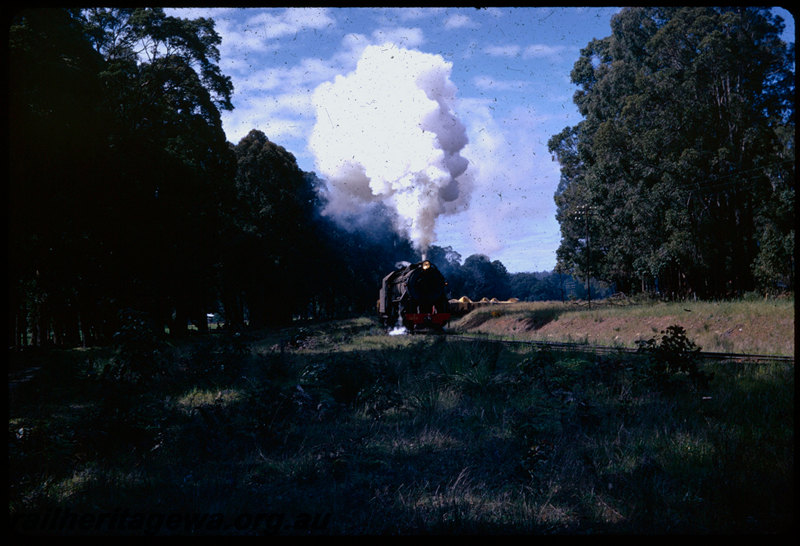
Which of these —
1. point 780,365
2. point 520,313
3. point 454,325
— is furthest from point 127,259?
point 454,325

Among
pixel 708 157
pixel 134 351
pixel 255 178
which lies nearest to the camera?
pixel 134 351

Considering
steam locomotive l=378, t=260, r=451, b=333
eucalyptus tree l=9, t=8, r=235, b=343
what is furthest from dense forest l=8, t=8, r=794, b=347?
steam locomotive l=378, t=260, r=451, b=333

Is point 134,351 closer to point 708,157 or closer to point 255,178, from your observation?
point 708,157

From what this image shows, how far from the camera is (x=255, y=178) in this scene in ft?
123

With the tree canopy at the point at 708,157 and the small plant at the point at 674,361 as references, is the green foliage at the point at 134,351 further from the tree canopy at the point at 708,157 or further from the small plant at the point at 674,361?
the tree canopy at the point at 708,157

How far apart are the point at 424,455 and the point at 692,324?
18.1 meters

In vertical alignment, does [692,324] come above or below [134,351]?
below

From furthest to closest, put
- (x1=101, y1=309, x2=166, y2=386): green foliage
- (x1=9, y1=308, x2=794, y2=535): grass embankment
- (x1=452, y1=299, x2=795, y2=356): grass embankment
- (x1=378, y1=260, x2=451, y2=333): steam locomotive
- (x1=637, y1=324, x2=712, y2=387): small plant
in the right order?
(x1=378, y1=260, x2=451, y2=333): steam locomotive, (x1=452, y1=299, x2=795, y2=356): grass embankment, (x1=637, y1=324, x2=712, y2=387): small plant, (x1=101, y1=309, x2=166, y2=386): green foliage, (x1=9, y1=308, x2=794, y2=535): grass embankment

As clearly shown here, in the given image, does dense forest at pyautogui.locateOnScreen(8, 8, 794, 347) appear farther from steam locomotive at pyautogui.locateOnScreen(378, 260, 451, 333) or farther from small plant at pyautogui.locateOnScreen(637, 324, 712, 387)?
steam locomotive at pyautogui.locateOnScreen(378, 260, 451, 333)

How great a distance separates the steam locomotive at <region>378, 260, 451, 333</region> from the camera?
883 inches

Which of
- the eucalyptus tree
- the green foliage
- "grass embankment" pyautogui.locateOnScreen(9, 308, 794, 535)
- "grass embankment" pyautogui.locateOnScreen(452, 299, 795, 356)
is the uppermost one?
the eucalyptus tree

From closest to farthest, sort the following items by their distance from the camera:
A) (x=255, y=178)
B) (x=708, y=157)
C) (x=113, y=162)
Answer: (x=113, y=162), (x=708, y=157), (x=255, y=178)

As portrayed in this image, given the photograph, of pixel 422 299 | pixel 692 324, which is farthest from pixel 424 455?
pixel 692 324

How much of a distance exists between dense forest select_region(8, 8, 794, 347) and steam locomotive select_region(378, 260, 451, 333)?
956 cm
